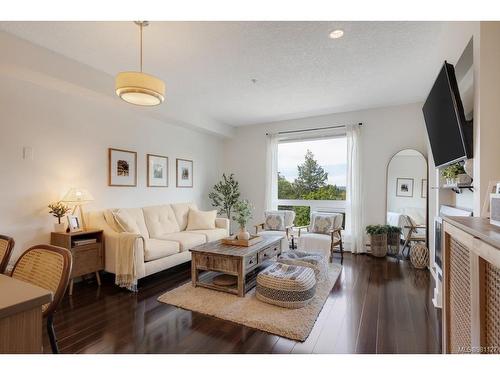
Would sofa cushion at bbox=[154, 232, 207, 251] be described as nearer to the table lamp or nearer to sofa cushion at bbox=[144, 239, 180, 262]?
sofa cushion at bbox=[144, 239, 180, 262]

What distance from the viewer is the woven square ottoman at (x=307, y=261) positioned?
3087 millimetres

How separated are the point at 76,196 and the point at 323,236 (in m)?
3.50

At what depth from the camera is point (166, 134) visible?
4.65 m

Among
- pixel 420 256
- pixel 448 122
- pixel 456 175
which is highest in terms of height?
pixel 448 122

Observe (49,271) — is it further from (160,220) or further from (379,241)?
(379,241)

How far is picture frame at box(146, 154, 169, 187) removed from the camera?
431cm

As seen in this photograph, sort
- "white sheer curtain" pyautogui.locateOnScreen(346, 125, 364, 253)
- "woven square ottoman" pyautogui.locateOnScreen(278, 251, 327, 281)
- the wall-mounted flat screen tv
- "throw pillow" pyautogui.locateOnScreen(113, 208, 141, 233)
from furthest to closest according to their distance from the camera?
"white sheer curtain" pyautogui.locateOnScreen(346, 125, 364, 253)
"throw pillow" pyautogui.locateOnScreen(113, 208, 141, 233)
"woven square ottoman" pyautogui.locateOnScreen(278, 251, 327, 281)
the wall-mounted flat screen tv

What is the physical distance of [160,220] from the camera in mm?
4059

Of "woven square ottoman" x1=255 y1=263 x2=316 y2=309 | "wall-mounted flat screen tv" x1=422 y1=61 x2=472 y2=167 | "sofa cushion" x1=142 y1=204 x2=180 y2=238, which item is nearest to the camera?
"wall-mounted flat screen tv" x1=422 y1=61 x2=472 y2=167

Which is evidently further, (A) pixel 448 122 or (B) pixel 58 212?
(B) pixel 58 212

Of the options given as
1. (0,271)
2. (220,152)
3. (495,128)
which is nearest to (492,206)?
(495,128)

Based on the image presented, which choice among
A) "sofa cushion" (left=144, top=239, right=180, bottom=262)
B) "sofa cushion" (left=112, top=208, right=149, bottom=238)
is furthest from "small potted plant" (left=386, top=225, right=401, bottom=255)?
"sofa cushion" (left=112, top=208, right=149, bottom=238)

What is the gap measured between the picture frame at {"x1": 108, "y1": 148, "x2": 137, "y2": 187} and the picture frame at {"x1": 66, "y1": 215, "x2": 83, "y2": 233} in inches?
28.2

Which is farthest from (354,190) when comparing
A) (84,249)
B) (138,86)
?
(84,249)
